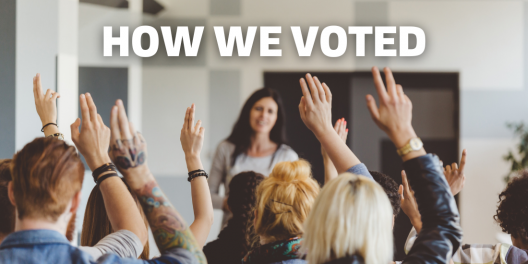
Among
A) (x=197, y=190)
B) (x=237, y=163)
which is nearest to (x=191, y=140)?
(x=197, y=190)

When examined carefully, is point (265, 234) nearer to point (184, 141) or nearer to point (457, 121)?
point (184, 141)

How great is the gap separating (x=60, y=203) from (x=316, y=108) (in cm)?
62

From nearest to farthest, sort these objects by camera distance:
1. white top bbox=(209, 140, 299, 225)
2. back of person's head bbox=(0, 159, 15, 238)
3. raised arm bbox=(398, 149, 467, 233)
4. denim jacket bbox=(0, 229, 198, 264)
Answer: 1. denim jacket bbox=(0, 229, 198, 264)
2. back of person's head bbox=(0, 159, 15, 238)
3. raised arm bbox=(398, 149, 467, 233)
4. white top bbox=(209, 140, 299, 225)

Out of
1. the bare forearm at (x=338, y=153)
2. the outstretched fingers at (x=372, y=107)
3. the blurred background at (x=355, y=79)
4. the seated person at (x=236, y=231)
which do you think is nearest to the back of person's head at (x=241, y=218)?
the seated person at (x=236, y=231)

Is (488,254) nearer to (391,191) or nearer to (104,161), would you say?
(391,191)

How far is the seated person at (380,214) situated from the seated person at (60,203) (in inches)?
9.2

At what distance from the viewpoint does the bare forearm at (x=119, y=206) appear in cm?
83

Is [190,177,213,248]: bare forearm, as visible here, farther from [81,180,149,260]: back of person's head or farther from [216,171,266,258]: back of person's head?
[216,171,266,258]: back of person's head

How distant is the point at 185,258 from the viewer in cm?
67

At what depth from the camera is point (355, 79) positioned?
3838 millimetres

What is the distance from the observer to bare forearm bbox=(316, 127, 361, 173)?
969 millimetres

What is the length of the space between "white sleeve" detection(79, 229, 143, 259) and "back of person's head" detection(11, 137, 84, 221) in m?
0.16

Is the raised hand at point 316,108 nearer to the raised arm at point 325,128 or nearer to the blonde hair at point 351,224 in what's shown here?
the raised arm at point 325,128

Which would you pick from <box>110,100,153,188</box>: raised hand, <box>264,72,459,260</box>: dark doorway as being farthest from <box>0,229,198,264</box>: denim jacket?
<box>264,72,459,260</box>: dark doorway
